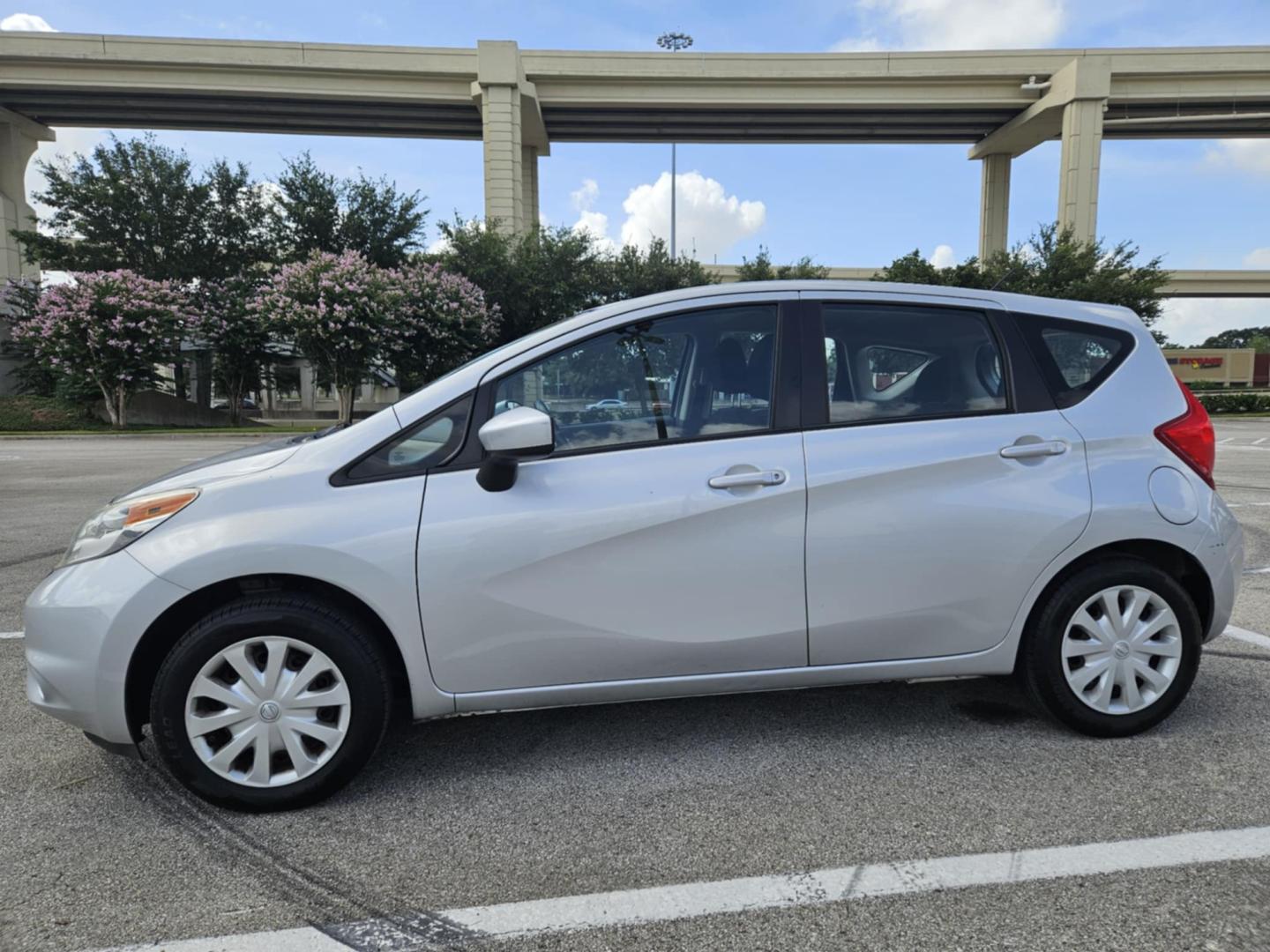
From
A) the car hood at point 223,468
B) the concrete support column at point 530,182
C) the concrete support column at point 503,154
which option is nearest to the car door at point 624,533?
the car hood at point 223,468

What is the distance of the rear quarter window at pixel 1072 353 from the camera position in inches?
123

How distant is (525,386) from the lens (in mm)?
2838

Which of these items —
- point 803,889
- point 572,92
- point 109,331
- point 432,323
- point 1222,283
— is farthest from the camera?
point 1222,283

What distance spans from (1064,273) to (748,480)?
1257 inches

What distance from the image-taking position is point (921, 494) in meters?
2.88

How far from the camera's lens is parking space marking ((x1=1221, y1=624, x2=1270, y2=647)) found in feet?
13.8

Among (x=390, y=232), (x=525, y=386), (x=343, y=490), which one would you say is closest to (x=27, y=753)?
(x=343, y=490)

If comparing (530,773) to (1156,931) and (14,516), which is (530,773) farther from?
(14,516)

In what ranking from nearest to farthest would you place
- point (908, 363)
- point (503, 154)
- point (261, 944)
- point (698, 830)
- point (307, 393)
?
point (261, 944)
point (698, 830)
point (908, 363)
point (503, 154)
point (307, 393)

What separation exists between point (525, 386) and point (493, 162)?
119 ft

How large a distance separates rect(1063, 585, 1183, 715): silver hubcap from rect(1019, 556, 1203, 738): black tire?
0.8 inches

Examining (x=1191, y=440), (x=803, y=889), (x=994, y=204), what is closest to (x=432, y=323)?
(x=1191, y=440)

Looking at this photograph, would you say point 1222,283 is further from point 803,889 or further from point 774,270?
point 803,889

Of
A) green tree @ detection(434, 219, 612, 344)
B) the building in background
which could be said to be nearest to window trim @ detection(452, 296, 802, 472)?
green tree @ detection(434, 219, 612, 344)
